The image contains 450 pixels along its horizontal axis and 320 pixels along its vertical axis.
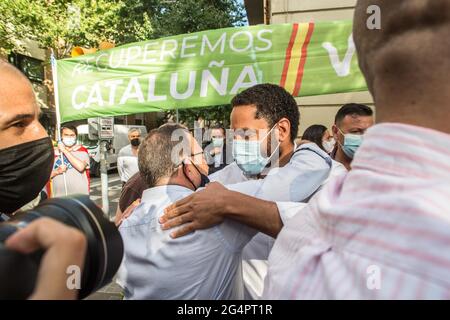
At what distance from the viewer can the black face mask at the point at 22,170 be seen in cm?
139

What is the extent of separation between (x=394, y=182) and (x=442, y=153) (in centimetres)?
8

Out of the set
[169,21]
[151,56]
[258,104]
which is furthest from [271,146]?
[169,21]

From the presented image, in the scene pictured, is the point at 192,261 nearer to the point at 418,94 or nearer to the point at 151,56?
the point at 418,94

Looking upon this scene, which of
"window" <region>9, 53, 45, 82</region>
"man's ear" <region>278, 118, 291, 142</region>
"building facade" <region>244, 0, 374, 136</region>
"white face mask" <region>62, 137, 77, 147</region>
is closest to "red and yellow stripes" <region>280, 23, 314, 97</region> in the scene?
"man's ear" <region>278, 118, 291, 142</region>

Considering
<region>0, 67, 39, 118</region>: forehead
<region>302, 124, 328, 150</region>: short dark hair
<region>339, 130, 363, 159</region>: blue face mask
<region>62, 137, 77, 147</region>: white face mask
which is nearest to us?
<region>0, 67, 39, 118</region>: forehead

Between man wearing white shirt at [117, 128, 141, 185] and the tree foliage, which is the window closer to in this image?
the tree foliage

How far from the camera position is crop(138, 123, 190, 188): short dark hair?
166 cm

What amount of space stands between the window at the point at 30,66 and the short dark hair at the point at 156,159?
16606mm

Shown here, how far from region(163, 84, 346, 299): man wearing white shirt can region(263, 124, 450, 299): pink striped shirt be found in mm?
810

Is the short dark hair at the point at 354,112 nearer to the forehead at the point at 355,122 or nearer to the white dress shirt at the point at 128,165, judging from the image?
the forehead at the point at 355,122

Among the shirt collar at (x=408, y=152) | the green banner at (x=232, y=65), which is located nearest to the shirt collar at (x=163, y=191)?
the shirt collar at (x=408, y=152)

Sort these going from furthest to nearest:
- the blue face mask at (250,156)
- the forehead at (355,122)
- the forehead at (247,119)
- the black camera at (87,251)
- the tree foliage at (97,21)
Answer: the tree foliage at (97,21)
the forehead at (355,122)
the blue face mask at (250,156)
the forehead at (247,119)
the black camera at (87,251)

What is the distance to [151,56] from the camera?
12.0ft

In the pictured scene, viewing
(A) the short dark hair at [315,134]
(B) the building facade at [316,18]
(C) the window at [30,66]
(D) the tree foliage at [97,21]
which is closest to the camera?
(A) the short dark hair at [315,134]
